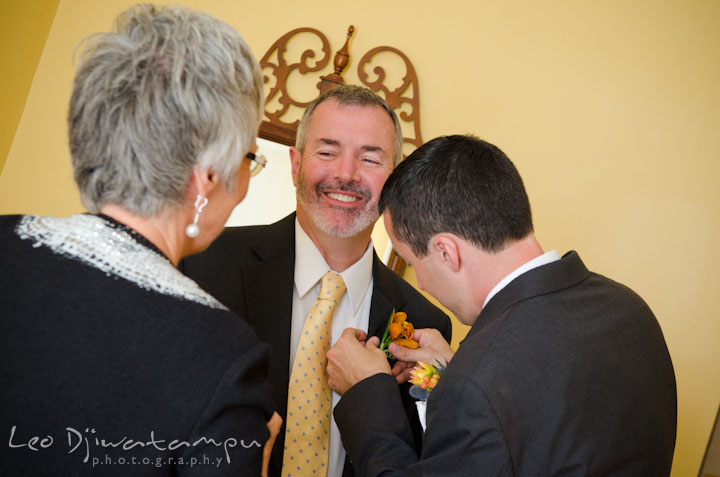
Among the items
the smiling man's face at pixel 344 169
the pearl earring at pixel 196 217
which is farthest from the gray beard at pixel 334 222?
the pearl earring at pixel 196 217

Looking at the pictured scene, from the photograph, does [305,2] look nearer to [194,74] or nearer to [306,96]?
[306,96]

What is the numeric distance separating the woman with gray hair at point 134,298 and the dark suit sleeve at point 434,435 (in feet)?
1.41

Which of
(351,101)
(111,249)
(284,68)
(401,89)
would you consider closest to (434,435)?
(111,249)

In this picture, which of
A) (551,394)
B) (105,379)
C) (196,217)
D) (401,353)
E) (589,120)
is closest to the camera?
(105,379)

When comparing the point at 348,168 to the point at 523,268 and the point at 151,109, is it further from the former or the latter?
the point at 151,109

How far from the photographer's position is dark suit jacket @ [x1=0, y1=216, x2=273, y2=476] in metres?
0.91

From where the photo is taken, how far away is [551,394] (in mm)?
1312

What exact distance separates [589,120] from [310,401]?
2.02m

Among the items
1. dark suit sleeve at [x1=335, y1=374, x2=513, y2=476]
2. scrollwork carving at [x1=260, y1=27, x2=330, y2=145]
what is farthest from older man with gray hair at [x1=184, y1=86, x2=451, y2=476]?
scrollwork carving at [x1=260, y1=27, x2=330, y2=145]

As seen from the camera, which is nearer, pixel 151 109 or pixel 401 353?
pixel 151 109

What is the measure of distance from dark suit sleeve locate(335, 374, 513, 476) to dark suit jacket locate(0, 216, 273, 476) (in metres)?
0.53

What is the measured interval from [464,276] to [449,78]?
1786 mm

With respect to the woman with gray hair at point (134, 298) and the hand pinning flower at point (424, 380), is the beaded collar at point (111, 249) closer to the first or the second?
the woman with gray hair at point (134, 298)

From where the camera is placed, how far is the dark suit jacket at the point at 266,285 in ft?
6.09
